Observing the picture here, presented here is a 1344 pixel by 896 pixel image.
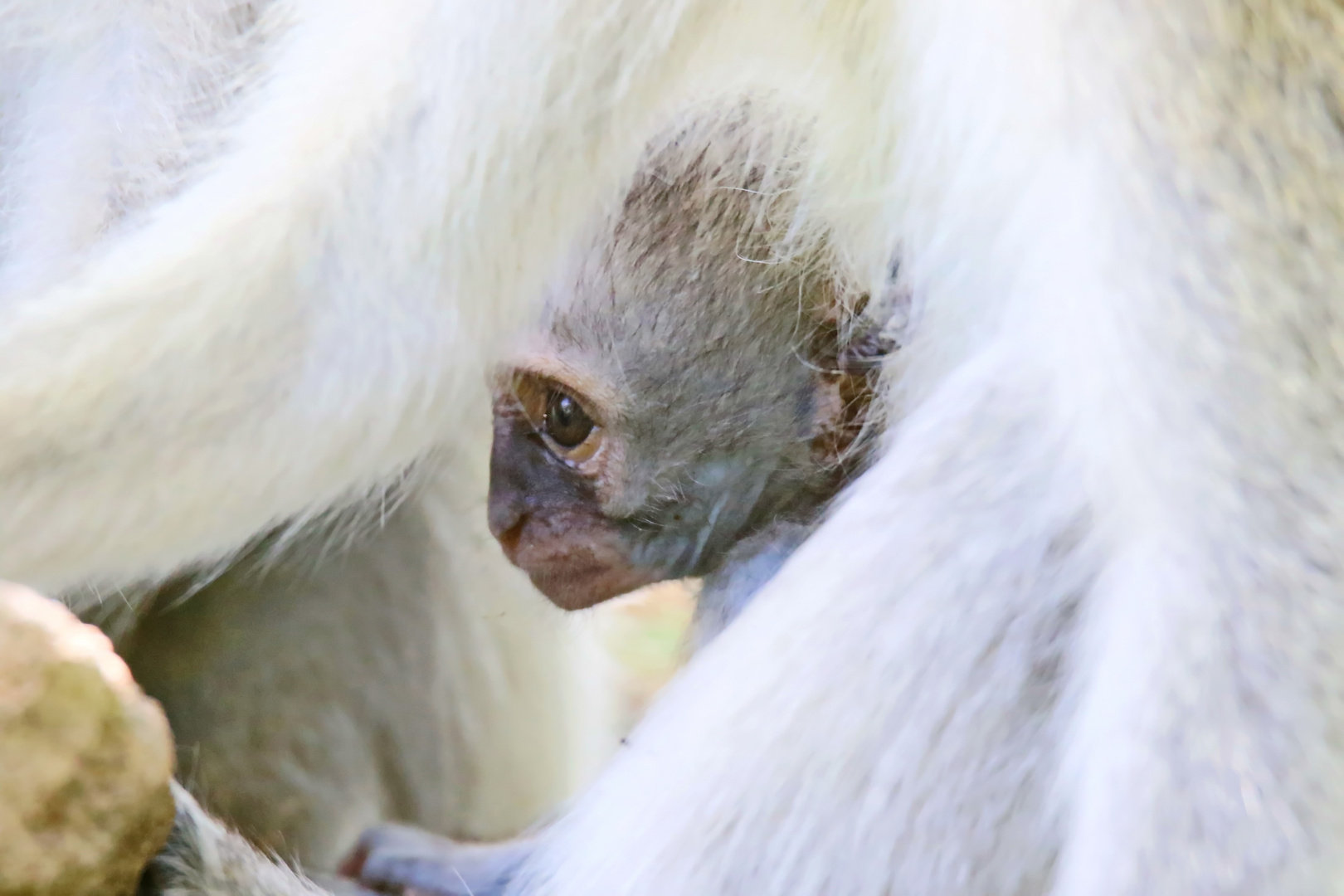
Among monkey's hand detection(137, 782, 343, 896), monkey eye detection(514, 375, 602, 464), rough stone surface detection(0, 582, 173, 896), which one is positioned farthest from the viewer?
monkey eye detection(514, 375, 602, 464)

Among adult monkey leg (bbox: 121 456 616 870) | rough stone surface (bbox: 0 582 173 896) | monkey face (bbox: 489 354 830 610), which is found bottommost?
adult monkey leg (bbox: 121 456 616 870)

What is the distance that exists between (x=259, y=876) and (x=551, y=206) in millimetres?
516

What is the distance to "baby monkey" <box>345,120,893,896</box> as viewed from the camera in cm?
122

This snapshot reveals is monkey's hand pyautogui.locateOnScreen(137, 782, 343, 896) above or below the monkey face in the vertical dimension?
below

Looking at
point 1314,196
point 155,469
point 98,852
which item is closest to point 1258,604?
point 1314,196

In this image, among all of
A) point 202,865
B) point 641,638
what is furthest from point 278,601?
point 641,638

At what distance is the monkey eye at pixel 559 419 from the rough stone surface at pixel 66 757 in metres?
0.57

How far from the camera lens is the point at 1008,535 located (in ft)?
2.82

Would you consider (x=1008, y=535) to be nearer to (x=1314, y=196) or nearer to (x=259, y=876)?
(x=1314, y=196)

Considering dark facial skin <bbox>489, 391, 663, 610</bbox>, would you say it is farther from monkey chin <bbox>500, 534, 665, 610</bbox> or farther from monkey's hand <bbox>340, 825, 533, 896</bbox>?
monkey's hand <bbox>340, 825, 533, 896</bbox>

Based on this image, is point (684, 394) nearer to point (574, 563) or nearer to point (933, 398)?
point (574, 563)

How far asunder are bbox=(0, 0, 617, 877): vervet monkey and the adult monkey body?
0.07 m

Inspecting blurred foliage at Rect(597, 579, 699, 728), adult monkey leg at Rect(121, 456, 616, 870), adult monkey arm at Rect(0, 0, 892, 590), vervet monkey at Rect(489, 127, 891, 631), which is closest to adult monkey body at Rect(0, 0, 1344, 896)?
adult monkey arm at Rect(0, 0, 892, 590)

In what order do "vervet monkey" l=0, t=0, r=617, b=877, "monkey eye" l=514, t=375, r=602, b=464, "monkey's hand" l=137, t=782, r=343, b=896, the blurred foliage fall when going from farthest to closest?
the blurred foliage, "monkey eye" l=514, t=375, r=602, b=464, "vervet monkey" l=0, t=0, r=617, b=877, "monkey's hand" l=137, t=782, r=343, b=896
